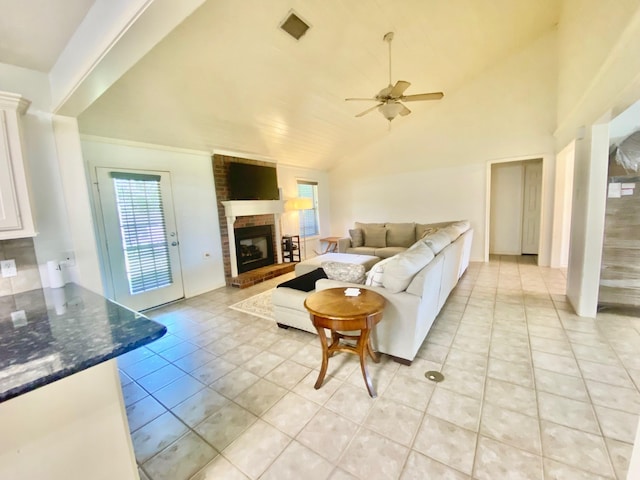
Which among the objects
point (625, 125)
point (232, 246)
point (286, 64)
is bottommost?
point (232, 246)

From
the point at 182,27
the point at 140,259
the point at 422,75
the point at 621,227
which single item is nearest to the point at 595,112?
the point at 621,227

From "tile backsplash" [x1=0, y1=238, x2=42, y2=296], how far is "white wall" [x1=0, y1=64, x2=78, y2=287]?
0.04m

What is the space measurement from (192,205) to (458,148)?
530 centimetres

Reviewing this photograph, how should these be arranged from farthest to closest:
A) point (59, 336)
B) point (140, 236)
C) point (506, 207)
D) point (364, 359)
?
1. point (506, 207)
2. point (140, 236)
3. point (364, 359)
4. point (59, 336)

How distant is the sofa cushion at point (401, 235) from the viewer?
564cm

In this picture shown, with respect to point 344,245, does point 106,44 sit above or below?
above

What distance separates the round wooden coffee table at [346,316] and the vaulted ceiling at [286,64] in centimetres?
259

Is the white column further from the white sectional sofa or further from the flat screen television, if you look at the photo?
the white sectional sofa

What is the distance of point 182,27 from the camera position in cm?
232

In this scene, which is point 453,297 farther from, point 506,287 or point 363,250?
point 363,250

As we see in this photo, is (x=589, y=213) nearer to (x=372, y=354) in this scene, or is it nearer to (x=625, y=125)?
(x=625, y=125)

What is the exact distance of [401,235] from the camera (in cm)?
570

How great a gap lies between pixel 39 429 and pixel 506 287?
4.92 m

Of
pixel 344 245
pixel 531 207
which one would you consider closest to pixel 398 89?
pixel 344 245
